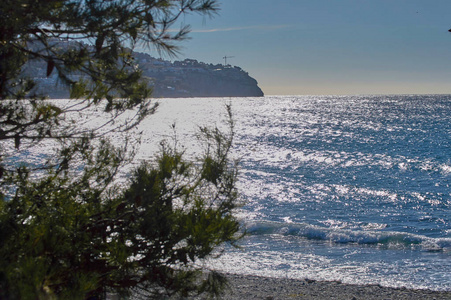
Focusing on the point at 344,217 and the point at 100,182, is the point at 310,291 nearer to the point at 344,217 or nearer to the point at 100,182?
the point at 100,182

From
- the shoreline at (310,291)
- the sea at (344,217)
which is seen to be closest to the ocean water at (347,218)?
the sea at (344,217)

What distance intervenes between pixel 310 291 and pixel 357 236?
17.6 ft

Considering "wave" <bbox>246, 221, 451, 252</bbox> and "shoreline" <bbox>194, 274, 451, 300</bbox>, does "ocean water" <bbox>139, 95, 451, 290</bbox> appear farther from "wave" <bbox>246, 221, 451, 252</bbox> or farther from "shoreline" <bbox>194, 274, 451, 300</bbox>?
"shoreline" <bbox>194, 274, 451, 300</bbox>

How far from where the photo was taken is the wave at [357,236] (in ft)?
37.4

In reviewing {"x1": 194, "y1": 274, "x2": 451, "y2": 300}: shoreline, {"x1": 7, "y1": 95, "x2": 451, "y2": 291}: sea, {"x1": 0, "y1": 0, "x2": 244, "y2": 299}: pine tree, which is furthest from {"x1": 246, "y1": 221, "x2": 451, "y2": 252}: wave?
{"x1": 0, "y1": 0, "x2": 244, "y2": 299}: pine tree

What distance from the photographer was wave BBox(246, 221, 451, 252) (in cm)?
1140

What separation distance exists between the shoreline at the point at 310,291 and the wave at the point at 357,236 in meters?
3.97

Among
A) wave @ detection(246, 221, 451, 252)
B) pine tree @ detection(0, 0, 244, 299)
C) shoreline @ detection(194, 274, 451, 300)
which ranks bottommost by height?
wave @ detection(246, 221, 451, 252)

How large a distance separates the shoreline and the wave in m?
3.97

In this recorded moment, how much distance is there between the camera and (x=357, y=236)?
12.0 m

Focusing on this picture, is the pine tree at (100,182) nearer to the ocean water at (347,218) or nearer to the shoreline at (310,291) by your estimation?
the ocean water at (347,218)

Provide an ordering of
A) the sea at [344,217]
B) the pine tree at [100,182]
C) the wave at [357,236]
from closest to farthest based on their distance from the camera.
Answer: the pine tree at [100,182] < the sea at [344,217] < the wave at [357,236]

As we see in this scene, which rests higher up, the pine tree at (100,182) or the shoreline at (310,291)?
the pine tree at (100,182)

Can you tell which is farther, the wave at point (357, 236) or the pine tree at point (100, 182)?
the wave at point (357, 236)
